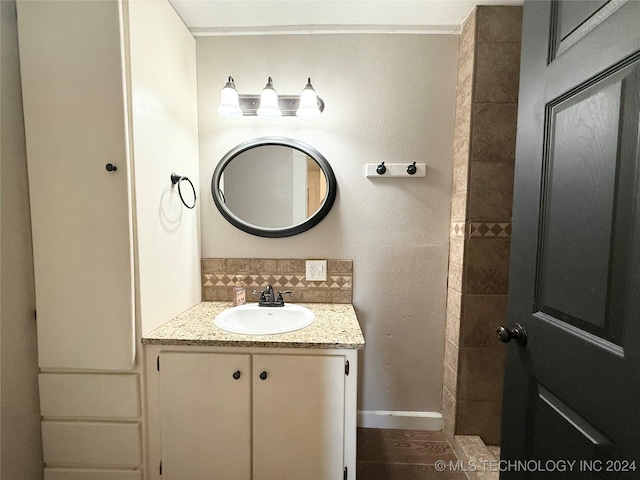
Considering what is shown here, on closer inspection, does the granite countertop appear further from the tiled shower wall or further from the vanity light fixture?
the vanity light fixture

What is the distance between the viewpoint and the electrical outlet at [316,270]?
1514mm

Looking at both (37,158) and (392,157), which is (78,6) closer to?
(37,158)

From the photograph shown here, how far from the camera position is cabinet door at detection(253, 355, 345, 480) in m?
1.04

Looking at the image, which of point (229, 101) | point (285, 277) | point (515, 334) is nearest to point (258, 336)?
point (285, 277)

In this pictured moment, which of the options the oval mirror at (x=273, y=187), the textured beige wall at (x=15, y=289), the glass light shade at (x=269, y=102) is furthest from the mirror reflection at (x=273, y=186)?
the textured beige wall at (x=15, y=289)

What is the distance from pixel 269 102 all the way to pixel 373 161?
25.1 inches

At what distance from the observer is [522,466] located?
2.82ft

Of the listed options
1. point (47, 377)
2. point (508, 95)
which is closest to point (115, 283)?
point (47, 377)

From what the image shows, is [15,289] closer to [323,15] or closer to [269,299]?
[269,299]

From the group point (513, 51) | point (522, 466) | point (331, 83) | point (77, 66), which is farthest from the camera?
point (331, 83)

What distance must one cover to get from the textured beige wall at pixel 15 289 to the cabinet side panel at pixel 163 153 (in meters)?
0.44

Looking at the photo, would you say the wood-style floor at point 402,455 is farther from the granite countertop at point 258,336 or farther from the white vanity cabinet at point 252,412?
the granite countertop at point 258,336

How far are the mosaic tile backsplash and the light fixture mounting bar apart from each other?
837 millimetres

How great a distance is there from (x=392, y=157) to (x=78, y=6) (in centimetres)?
145
